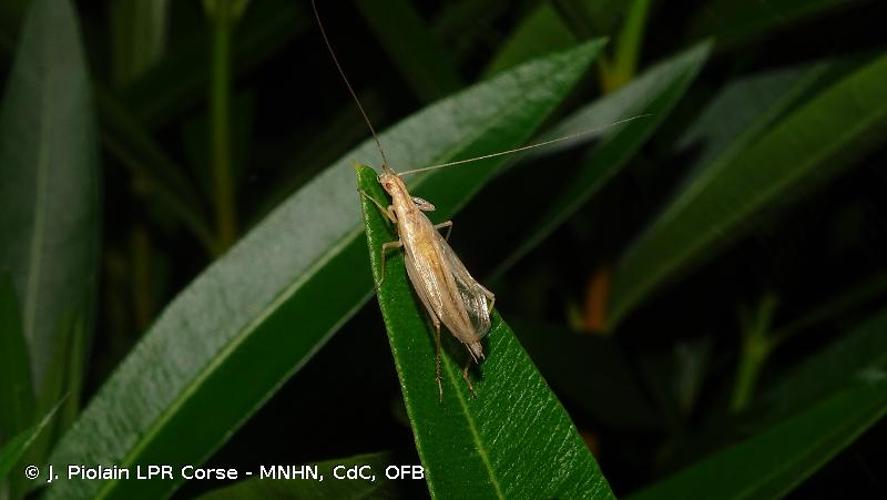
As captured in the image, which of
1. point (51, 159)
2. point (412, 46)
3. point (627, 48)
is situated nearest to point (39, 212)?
point (51, 159)

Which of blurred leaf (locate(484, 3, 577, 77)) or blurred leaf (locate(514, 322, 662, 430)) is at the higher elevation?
blurred leaf (locate(484, 3, 577, 77))

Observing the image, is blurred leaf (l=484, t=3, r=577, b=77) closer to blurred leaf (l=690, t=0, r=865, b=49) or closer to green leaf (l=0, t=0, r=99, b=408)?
blurred leaf (l=690, t=0, r=865, b=49)

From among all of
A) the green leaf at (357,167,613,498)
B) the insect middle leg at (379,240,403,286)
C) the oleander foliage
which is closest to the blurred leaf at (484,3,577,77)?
the oleander foliage

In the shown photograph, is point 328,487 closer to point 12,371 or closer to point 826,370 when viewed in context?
point 12,371

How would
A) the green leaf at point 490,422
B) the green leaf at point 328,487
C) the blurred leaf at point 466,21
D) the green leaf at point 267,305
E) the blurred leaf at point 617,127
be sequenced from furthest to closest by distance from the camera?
the blurred leaf at point 466,21, the blurred leaf at point 617,127, the green leaf at point 267,305, the green leaf at point 328,487, the green leaf at point 490,422

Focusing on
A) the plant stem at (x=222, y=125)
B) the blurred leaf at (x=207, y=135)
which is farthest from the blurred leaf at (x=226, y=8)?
the blurred leaf at (x=207, y=135)

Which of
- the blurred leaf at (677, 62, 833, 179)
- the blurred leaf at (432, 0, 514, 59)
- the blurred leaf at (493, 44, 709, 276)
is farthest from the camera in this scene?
the blurred leaf at (432, 0, 514, 59)

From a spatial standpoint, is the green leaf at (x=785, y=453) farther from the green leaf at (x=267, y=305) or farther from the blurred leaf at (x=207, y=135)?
the blurred leaf at (x=207, y=135)
